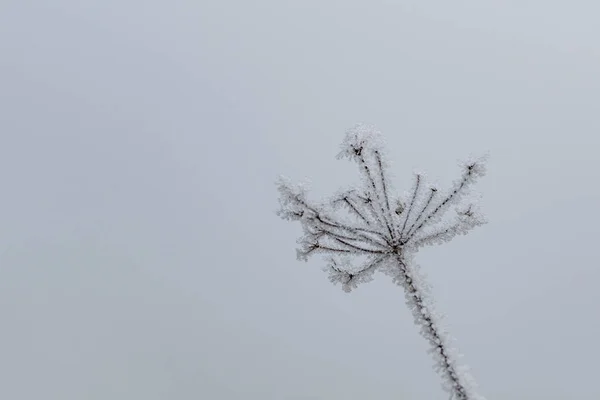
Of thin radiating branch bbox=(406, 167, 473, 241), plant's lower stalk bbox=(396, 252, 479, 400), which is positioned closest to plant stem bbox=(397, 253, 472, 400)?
plant's lower stalk bbox=(396, 252, 479, 400)

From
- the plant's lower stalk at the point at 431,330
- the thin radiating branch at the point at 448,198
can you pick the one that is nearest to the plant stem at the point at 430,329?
the plant's lower stalk at the point at 431,330

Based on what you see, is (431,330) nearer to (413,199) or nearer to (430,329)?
(430,329)

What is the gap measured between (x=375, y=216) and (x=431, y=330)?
1.56 m

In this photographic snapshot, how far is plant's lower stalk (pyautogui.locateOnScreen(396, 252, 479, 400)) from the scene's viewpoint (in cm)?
554

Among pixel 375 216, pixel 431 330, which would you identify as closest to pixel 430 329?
pixel 431 330

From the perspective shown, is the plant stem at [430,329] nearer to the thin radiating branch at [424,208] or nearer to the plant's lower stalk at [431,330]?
the plant's lower stalk at [431,330]

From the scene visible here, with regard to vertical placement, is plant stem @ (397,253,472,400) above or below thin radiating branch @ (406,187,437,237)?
below

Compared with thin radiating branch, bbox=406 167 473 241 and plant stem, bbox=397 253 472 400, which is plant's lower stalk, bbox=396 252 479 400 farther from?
thin radiating branch, bbox=406 167 473 241

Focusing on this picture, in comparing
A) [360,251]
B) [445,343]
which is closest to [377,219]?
[360,251]

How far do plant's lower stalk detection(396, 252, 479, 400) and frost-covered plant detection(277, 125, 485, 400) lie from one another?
0.16m

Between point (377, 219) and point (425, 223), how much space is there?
54cm

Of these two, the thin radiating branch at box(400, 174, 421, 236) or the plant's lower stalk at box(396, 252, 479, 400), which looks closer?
the plant's lower stalk at box(396, 252, 479, 400)

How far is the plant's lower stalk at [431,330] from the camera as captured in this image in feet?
18.2

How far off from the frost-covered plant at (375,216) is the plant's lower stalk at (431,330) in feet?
0.53
